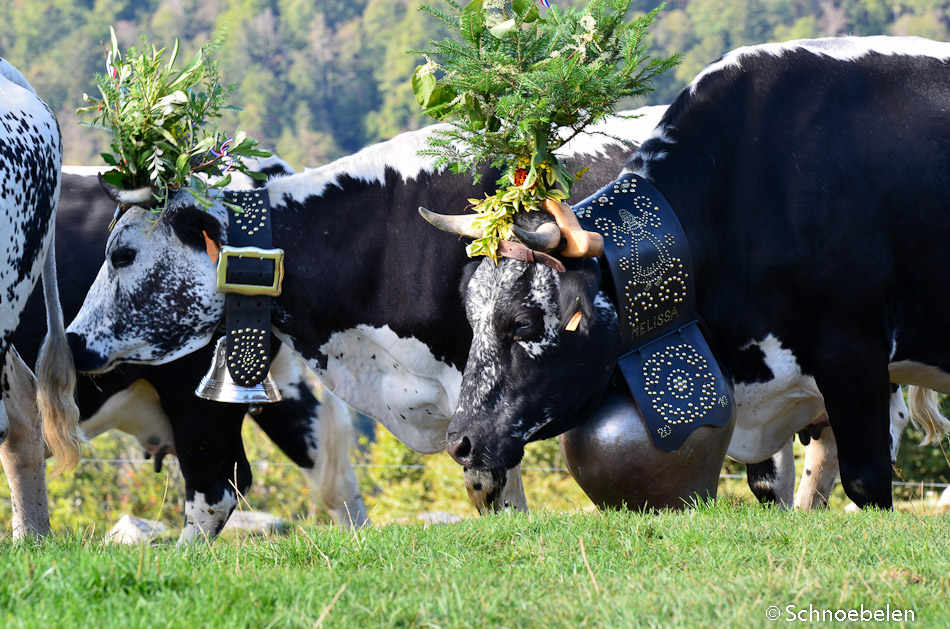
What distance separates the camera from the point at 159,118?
5270mm

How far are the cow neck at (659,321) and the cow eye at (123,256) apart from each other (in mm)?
2263

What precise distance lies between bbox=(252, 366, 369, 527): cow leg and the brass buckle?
1367 mm

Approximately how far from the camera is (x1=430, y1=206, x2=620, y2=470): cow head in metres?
4.41

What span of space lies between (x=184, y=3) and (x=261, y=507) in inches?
3239

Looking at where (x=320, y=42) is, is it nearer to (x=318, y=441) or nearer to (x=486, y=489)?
(x=318, y=441)

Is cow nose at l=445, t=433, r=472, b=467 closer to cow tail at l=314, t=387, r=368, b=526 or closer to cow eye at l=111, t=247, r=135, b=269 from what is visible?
cow eye at l=111, t=247, r=135, b=269

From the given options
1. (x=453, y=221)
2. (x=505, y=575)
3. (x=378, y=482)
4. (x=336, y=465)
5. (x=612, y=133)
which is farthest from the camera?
(x=378, y=482)

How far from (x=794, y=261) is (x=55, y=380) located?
3.41m

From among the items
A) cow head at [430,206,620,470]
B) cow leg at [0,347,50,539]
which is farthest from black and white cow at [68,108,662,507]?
cow head at [430,206,620,470]

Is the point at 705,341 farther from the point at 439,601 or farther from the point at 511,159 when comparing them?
the point at 439,601

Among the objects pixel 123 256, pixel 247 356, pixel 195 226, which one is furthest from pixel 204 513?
pixel 195 226

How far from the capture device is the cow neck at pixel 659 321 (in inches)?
173

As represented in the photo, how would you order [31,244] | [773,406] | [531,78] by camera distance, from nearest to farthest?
[31,244]
[531,78]
[773,406]

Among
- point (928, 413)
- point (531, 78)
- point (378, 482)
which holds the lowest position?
point (378, 482)
